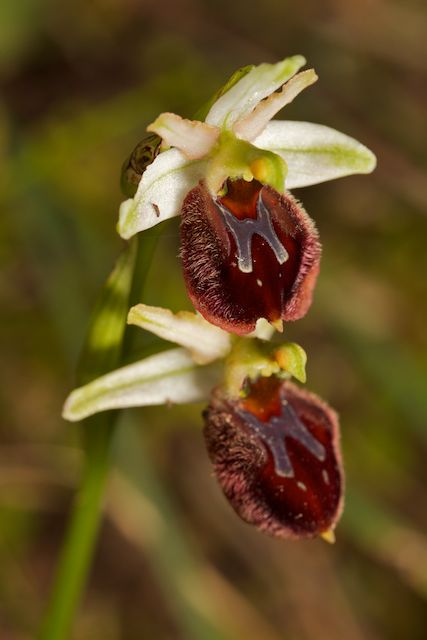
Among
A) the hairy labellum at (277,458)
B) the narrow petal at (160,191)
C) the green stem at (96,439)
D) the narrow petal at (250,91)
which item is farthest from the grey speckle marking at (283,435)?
the narrow petal at (250,91)

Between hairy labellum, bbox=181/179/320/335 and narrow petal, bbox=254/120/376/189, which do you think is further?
narrow petal, bbox=254/120/376/189

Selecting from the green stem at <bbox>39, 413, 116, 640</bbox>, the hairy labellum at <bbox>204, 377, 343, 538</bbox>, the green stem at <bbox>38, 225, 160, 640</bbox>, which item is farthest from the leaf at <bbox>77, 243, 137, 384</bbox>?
the hairy labellum at <bbox>204, 377, 343, 538</bbox>

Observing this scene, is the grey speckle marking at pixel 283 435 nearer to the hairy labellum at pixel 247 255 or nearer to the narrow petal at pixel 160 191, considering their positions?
the hairy labellum at pixel 247 255

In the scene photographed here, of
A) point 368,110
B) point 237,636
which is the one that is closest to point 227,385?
point 237,636

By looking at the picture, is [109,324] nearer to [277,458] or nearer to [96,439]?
[96,439]

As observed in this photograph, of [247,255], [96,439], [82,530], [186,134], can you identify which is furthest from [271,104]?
[82,530]

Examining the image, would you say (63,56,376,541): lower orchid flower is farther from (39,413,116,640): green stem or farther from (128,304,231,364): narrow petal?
(39,413,116,640): green stem
